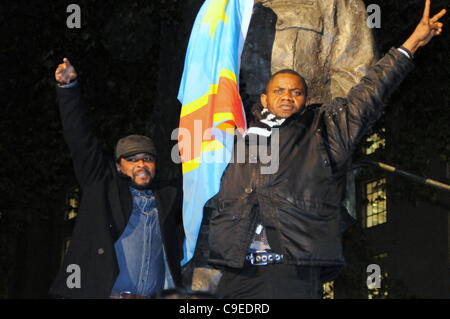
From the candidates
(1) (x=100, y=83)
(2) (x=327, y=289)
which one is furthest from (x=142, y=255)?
(2) (x=327, y=289)

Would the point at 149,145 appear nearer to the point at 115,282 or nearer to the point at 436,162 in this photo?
the point at 115,282

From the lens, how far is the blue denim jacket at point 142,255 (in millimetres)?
7293

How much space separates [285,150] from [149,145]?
1.20 m

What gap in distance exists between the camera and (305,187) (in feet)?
22.2

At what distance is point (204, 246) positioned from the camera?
7547 mm

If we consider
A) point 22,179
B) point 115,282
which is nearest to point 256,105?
point 115,282

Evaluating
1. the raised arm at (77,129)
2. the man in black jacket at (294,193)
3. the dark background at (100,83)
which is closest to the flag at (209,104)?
the man in black jacket at (294,193)

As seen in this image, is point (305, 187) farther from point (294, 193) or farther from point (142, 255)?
point (142, 255)

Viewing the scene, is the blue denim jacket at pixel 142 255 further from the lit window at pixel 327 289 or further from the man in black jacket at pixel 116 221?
the lit window at pixel 327 289

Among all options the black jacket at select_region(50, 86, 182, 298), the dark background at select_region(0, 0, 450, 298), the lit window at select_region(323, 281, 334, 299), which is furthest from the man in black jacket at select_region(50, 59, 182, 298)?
the lit window at select_region(323, 281, 334, 299)

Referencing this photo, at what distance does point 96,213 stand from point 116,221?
6.1 inches

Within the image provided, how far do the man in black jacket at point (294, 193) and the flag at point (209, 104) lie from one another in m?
0.29

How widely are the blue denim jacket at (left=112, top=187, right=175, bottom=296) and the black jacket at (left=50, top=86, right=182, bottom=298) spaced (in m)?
0.08

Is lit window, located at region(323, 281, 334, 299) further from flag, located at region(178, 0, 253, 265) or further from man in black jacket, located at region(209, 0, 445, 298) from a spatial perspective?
man in black jacket, located at region(209, 0, 445, 298)
